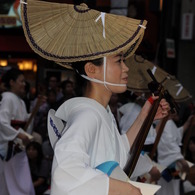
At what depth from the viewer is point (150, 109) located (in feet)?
10.8

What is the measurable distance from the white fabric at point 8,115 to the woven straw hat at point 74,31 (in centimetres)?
295

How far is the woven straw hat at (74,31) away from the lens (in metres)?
2.72

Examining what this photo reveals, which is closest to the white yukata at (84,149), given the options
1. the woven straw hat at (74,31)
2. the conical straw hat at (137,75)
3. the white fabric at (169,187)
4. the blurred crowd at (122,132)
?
the woven straw hat at (74,31)

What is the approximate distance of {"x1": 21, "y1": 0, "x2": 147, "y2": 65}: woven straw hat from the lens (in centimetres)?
272

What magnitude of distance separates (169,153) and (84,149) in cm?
380

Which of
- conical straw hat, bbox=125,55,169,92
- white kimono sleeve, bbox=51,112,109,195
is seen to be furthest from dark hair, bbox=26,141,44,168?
white kimono sleeve, bbox=51,112,109,195

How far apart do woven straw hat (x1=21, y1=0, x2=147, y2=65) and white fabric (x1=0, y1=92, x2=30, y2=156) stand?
2.95 m


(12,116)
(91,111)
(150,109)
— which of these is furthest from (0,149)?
(91,111)

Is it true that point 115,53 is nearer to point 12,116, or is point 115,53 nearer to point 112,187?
point 112,187

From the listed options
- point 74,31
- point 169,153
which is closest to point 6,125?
point 169,153

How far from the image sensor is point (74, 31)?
2803 mm

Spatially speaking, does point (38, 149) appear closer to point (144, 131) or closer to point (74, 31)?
point (144, 131)

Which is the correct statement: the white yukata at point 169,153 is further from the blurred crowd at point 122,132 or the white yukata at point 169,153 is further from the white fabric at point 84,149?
the white fabric at point 84,149

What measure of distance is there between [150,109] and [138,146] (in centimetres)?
41
